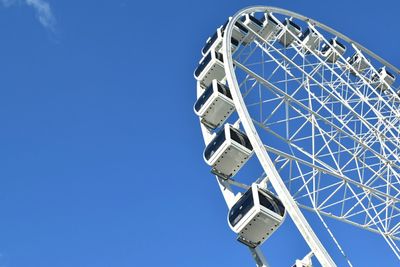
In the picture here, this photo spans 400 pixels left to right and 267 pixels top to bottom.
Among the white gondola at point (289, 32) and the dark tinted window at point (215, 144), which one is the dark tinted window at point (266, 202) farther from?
the white gondola at point (289, 32)

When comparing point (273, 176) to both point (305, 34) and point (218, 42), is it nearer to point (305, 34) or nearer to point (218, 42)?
point (218, 42)

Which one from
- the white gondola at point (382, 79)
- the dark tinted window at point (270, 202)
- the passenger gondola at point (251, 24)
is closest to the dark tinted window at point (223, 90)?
the passenger gondola at point (251, 24)

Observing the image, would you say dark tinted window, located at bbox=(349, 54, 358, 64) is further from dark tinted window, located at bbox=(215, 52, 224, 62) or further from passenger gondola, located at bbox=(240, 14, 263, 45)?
dark tinted window, located at bbox=(215, 52, 224, 62)

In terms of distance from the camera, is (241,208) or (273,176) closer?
(273,176)

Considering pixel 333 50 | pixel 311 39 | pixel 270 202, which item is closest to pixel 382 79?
pixel 333 50

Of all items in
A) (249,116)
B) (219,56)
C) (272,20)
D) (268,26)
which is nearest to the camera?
(249,116)

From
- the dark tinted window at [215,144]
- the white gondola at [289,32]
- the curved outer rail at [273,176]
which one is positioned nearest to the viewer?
the curved outer rail at [273,176]

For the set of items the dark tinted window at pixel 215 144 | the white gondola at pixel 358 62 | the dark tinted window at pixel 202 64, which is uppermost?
the white gondola at pixel 358 62

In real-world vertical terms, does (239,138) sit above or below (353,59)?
below

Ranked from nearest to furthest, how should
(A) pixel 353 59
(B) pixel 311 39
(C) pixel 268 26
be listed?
(C) pixel 268 26, (B) pixel 311 39, (A) pixel 353 59

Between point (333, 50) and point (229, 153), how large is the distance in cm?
938

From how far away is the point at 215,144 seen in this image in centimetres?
1217

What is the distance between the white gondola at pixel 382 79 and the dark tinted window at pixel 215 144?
9524mm

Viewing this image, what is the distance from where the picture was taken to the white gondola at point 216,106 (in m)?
13.3
